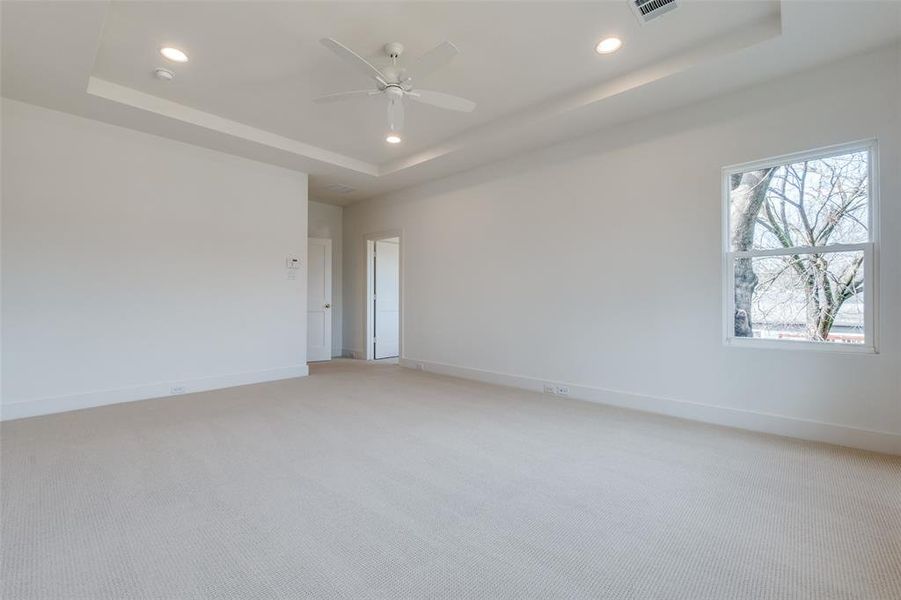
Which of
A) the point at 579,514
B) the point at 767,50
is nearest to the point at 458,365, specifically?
the point at 579,514

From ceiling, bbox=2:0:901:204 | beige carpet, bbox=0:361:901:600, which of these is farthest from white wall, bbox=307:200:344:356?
beige carpet, bbox=0:361:901:600

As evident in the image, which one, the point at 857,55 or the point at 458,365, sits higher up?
the point at 857,55

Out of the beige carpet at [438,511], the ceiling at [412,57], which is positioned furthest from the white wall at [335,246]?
the beige carpet at [438,511]

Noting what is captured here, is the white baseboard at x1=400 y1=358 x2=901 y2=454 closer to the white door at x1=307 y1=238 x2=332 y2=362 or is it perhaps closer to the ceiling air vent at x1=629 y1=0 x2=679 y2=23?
the ceiling air vent at x1=629 y1=0 x2=679 y2=23

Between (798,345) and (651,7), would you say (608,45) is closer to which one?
(651,7)

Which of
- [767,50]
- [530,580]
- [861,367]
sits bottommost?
[530,580]

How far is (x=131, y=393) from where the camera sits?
428 centimetres

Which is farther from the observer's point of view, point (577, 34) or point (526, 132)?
point (526, 132)

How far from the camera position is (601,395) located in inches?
167

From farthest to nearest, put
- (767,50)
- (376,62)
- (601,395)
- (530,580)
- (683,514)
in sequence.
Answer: (601,395)
(376,62)
(767,50)
(683,514)
(530,580)

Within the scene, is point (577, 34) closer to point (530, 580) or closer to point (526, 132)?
point (526, 132)

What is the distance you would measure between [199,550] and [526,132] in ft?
14.0

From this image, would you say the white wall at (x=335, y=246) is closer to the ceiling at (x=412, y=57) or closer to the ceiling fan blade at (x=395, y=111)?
the ceiling at (x=412, y=57)

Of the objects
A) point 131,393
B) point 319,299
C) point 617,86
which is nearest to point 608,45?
point 617,86
